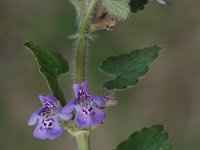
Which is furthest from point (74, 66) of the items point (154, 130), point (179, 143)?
point (179, 143)

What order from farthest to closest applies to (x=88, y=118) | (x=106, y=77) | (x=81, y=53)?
(x=106, y=77), (x=81, y=53), (x=88, y=118)

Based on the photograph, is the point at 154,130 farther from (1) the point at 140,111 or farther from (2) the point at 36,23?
(2) the point at 36,23

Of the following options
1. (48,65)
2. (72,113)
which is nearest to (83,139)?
(72,113)

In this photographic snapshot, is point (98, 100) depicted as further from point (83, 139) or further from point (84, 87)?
point (83, 139)

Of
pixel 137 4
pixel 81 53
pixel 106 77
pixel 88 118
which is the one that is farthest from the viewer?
pixel 106 77

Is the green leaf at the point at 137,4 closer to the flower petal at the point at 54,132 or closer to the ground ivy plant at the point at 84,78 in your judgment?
the ground ivy plant at the point at 84,78

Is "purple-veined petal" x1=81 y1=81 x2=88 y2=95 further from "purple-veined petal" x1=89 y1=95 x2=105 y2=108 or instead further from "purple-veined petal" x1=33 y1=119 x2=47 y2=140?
"purple-veined petal" x1=33 y1=119 x2=47 y2=140

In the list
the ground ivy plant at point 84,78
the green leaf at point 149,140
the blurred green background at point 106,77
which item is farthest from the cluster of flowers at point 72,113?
the blurred green background at point 106,77
